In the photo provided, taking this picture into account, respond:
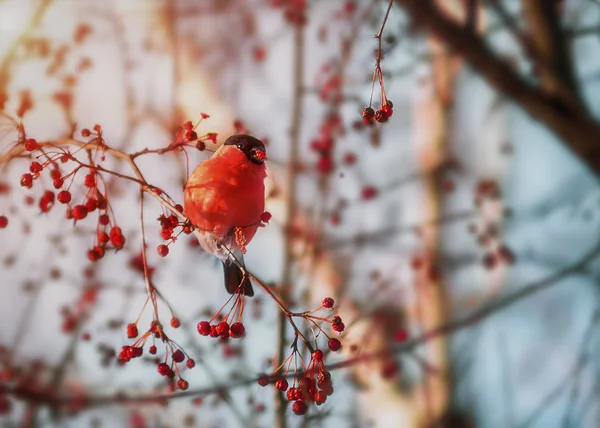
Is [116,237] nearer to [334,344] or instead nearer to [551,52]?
[334,344]

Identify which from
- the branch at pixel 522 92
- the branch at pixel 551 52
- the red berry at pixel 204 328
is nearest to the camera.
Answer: the red berry at pixel 204 328

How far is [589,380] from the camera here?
1618mm

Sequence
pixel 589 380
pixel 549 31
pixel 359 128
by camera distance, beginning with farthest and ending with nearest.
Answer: pixel 589 380 < pixel 549 31 < pixel 359 128

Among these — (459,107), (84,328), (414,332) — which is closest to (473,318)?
(414,332)

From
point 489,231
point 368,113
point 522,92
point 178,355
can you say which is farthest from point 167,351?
point 489,231

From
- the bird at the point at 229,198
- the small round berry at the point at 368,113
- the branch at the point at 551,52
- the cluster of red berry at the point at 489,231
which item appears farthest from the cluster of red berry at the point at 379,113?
the cluster of red berry at the point at 489,231

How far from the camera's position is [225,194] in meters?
0.63

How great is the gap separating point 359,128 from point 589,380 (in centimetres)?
102

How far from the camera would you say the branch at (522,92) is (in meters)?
1.34

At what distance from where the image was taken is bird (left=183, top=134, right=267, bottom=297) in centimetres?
63

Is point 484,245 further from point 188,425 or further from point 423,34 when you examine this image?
point 188,425

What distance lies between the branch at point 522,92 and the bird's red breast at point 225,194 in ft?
2.79

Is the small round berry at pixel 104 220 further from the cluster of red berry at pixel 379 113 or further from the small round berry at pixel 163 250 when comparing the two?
the cluster of red berry at pixel 379 113

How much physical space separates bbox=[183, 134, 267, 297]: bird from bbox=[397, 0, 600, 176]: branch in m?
0.84
